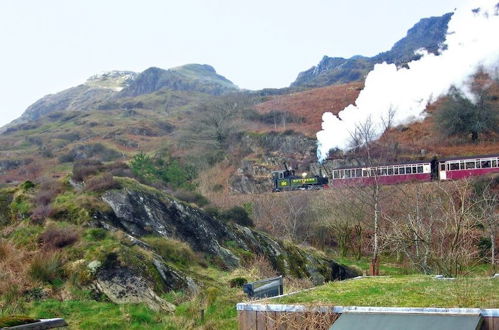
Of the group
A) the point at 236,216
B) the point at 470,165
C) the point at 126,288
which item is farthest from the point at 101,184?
the point at 470,165

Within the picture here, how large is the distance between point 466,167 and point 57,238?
130ft

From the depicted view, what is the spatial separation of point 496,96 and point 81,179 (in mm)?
69658

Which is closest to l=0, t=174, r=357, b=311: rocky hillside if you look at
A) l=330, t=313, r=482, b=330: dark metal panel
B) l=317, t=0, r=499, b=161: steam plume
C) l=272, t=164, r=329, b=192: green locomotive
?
l=330, t=313, r=482, b=330: dark metal panel

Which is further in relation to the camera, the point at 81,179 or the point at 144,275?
the point at 81,179

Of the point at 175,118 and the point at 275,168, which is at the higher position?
the point at 175,118

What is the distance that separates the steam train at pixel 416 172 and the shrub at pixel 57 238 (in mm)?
30961

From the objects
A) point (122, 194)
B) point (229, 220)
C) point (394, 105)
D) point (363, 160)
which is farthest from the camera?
point (394, 105)

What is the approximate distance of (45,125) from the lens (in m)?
122

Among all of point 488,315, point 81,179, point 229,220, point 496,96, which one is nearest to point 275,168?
point 496,96

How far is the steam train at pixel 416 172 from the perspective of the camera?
47.4 m

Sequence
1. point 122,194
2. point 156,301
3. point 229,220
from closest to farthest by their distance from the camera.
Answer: point 156,301 < point 122,194 < point 229,220

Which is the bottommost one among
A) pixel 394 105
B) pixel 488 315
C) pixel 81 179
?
pixel 488 315

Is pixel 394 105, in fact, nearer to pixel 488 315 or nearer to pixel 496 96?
pixel 496 96

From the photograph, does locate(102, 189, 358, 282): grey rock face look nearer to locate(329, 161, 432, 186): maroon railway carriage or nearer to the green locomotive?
locate(329, 161, 432, 186): maroon railway carriage
